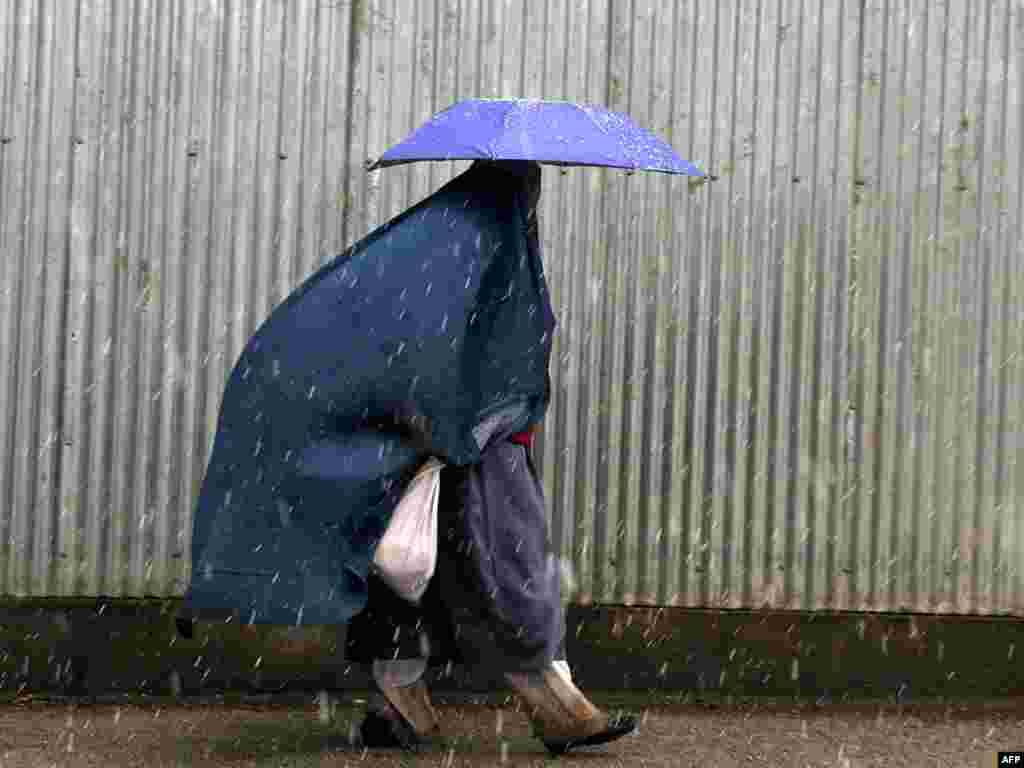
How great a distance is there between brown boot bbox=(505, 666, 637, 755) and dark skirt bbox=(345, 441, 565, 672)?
8cm

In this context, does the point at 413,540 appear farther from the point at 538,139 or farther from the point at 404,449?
the point at 538,139

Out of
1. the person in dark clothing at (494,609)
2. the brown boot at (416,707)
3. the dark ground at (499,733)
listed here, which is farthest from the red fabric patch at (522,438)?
the dark ground at (499,733)

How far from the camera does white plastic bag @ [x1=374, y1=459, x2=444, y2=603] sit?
6012mm

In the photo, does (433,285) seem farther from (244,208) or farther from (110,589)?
(110,589)

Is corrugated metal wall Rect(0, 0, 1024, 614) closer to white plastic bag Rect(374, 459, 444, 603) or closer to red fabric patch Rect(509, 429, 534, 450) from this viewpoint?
red fabric patch Rect(509, 429, 534, 450)

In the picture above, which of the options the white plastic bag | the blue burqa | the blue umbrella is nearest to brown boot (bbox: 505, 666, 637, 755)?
the white plastic bag

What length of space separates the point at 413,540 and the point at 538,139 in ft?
4.54

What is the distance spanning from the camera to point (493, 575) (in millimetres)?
6195

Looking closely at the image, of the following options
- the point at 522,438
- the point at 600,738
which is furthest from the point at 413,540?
the point at 600,738

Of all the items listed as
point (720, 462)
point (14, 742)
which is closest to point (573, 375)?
point (720, 462)

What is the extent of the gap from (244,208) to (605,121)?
1929 mm

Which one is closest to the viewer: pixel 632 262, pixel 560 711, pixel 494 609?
pixel 494 609

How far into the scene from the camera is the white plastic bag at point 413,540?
601 centimetres

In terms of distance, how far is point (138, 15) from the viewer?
7.52 meters
